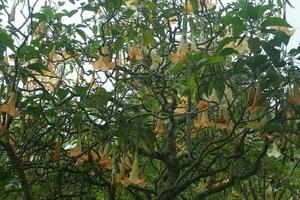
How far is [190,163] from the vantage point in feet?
8.09

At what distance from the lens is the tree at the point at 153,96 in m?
2.00

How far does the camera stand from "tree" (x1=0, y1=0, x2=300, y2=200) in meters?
2.00

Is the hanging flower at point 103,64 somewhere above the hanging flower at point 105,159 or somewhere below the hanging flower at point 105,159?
above

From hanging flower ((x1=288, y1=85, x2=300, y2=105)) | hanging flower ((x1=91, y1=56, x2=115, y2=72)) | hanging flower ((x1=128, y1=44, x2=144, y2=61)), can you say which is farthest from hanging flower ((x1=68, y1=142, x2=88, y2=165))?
hanging flower ((x1=288, y1=85, x2=300, y2=105))

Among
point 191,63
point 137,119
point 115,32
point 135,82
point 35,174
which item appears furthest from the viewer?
Answer: point 35,174

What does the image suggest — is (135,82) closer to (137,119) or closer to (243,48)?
(137,119)

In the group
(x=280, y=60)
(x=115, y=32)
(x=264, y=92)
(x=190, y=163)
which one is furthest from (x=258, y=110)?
(x=115, y=32)

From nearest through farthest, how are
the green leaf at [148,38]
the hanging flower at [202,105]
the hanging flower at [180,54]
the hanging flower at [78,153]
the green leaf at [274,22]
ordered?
the green leaf at [274,22]
the hanging flower at [180,54]
the hanging flower at [202,105]
the hanging flower at [78,153]
the green leaf at [148,38]

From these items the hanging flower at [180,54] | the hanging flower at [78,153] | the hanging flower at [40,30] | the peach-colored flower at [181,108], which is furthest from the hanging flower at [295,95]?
the hanging flower at [40,30]

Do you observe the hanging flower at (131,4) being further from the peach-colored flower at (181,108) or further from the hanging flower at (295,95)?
the hanging flower at (295,95)

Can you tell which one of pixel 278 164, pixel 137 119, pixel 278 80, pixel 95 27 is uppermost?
pixel 95 27

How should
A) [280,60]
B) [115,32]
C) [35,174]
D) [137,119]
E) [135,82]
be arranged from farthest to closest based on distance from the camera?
1. [35,174]
2. [135,82]
3. [115,32]
4. [137,119]
5. [280,60]

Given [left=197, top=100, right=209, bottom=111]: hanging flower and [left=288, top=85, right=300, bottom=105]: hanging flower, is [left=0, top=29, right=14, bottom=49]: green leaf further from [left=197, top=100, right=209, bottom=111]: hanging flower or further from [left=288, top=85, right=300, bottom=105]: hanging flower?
[left=288, top=85, right=300, bottom=105]: hanging flower

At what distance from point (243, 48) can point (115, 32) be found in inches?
27.4
